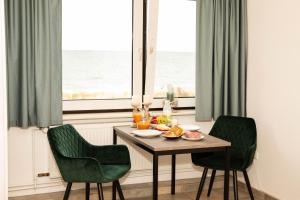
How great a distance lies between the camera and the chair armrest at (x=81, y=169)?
2781 millimetres

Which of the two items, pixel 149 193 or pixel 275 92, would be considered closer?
pixel 275 92

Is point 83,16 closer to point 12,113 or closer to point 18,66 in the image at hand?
point 18,66

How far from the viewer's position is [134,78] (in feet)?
12.9

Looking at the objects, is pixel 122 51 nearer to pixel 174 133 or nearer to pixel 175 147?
pixel 174 133

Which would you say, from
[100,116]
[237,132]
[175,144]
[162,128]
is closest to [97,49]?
[100,116]

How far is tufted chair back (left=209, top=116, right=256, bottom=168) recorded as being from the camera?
11.6 ft

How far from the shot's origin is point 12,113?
10.9ft

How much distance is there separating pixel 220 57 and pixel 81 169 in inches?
74.8

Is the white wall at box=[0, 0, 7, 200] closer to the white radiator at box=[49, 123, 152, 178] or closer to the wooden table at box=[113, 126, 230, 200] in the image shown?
the wooden table at box=[113, 126, 230, 200]

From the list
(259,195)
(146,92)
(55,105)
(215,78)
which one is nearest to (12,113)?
(55,105)

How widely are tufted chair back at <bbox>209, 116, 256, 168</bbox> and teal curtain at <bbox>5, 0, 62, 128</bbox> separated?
1.54 meters

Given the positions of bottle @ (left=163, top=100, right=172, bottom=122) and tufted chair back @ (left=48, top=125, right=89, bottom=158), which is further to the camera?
bottle @ (left=163, top=100, right=172, bottom=122)

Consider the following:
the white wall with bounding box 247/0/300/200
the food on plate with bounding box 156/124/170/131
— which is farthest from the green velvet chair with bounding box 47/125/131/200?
the white wall with bounding box 247/0/300/200

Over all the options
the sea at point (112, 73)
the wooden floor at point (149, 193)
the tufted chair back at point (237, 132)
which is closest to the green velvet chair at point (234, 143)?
the tufted chair back at point (237, 132)
